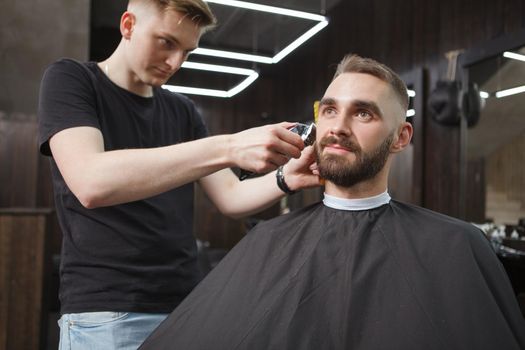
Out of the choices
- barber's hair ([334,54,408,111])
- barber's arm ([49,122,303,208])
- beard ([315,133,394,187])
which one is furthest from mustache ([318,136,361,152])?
barber's arm ([49,122,303,208])

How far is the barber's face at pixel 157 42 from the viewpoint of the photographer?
1278 mm

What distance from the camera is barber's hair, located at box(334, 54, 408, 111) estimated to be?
57.6 inches

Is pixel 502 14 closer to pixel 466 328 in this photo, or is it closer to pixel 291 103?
pixel 466 328

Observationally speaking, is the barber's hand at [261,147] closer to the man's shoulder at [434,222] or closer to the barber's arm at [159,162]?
the barber's arm at [159,162]

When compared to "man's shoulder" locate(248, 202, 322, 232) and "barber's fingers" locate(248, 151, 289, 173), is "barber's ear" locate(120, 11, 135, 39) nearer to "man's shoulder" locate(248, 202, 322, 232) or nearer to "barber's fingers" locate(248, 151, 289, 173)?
"barber's fingers" locate(248, 151, 289, 173)

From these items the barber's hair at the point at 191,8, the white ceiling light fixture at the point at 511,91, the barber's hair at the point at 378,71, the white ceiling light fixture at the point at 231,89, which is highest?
the white ceiling light fixture at the point at 231,89

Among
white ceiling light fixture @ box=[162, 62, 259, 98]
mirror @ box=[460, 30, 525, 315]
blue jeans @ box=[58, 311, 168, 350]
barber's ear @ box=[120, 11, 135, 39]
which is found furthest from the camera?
white ceiling light fixture @ box=[162, 62, 259, 98]

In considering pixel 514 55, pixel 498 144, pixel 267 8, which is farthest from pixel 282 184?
pixel 267 8

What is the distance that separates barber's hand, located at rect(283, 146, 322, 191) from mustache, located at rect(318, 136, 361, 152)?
3.2 inches

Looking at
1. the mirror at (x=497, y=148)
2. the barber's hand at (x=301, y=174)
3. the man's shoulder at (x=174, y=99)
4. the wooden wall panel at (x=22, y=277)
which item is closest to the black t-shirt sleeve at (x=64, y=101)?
the man's shoulder at (x=174, y=99)

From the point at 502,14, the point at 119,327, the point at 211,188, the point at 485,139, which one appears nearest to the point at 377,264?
the point at 211,188

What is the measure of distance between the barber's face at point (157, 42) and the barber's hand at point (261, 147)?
410mm

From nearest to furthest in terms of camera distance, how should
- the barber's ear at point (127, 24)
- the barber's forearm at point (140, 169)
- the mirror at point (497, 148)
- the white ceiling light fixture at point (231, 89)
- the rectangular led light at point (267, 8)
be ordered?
1. the barber's forearm at point (140, 169)
2. the barber's ear at point (127, 24)
3. the mirror at point (497, 148)
4. the rectangular led light at point (267, 8)
5. the white ceiling light fixture at point (231, 89)

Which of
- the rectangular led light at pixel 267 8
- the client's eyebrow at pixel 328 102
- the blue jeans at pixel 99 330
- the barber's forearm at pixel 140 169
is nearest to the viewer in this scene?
the barber's forearm at pixel 140 169
